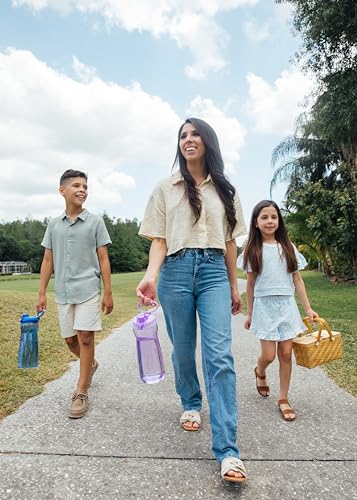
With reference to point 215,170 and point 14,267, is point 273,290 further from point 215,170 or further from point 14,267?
point 14,267

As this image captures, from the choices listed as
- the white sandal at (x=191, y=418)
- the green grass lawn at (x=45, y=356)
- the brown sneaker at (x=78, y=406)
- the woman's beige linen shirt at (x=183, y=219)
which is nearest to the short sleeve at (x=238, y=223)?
the woman's beige linen shirt at (x=183, y=219)

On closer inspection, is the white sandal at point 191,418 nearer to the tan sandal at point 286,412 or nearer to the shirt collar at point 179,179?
the tan sandal at point 286,412

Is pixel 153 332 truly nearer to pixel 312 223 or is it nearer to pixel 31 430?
pixel 31 430

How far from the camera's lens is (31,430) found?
2961 mm

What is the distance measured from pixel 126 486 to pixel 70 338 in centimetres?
168

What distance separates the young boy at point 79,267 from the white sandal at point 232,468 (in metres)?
1.59

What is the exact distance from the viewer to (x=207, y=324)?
2.60 metres

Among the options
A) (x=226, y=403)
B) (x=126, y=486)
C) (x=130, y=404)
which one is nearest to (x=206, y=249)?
(x=226, y=403)

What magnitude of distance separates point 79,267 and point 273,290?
1702 mm

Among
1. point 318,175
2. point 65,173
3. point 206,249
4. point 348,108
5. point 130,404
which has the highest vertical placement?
point 318,175

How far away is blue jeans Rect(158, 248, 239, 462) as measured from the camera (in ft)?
7.84

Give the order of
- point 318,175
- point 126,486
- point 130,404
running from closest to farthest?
1. point 126,486
2. point 130,404
3. point 318,175

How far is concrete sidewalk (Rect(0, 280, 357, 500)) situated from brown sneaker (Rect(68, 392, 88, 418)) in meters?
0.05

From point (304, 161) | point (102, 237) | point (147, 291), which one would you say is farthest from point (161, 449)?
point (304, 161)
